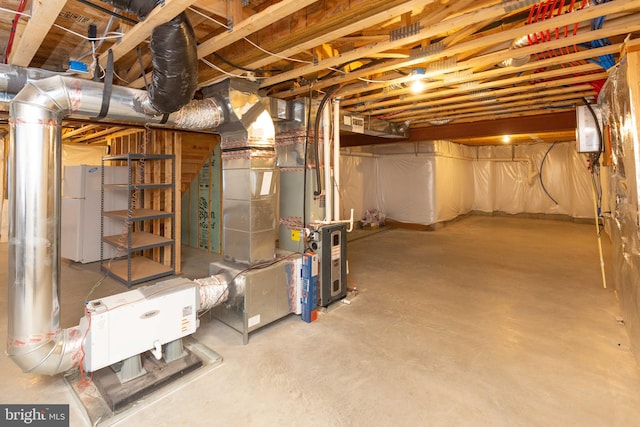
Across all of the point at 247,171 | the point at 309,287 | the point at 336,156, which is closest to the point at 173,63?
the point at 247,171

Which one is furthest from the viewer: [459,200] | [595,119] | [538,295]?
[459,200]

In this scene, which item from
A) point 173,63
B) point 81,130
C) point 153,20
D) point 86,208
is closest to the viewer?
point 153,20

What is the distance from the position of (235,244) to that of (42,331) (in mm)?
1358

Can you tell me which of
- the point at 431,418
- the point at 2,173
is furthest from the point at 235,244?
the point at 2,173

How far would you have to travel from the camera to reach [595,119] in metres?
3.04

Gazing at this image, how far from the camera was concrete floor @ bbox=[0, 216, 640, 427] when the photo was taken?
1.78 m

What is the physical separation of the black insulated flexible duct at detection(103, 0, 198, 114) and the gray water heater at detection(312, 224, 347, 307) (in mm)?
1640

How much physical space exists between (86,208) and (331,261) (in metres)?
3.78

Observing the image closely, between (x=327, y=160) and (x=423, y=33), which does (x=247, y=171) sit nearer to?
(x=327, y=160)

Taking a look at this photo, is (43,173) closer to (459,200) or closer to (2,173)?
(2,173)

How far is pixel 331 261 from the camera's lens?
318 cm

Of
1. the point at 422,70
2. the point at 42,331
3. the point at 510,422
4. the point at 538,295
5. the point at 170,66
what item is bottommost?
the point at 510,422

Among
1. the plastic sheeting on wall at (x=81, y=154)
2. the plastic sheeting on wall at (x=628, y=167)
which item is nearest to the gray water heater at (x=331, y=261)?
the plastic sheeting on wall at (x=628, y=167)

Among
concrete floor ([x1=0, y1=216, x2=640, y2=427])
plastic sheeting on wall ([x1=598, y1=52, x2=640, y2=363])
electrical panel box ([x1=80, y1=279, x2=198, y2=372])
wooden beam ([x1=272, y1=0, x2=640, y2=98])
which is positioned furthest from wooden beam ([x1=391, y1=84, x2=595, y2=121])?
electrical panel box ([x1=80, y1=279, x2=198, y2=372])
